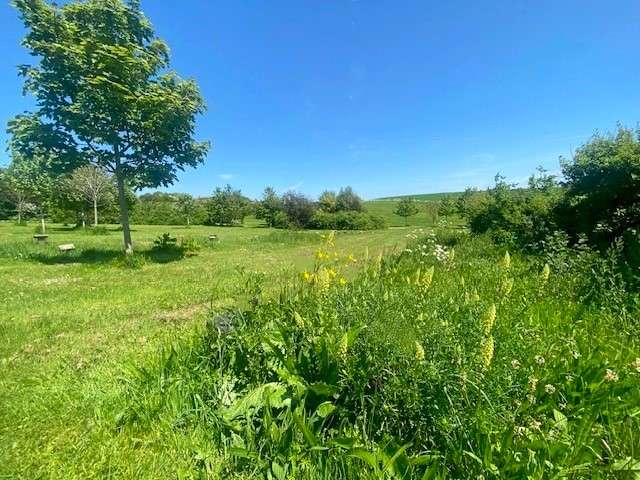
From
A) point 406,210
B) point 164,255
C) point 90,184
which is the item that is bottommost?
point 164,255

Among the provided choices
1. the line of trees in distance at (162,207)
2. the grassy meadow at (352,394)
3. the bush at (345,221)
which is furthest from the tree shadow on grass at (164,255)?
the bush at (345,221)

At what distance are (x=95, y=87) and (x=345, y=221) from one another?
116ft

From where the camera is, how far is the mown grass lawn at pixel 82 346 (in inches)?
88.9

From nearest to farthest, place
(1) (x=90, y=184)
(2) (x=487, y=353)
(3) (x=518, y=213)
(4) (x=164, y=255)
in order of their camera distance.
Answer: (2) (x=487, y=353), (3) (x=518, y=213), (4) (x=164, y=255), (1) (x=90, y=184)

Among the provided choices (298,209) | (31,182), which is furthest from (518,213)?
(298,209)

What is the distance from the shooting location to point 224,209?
51.6m

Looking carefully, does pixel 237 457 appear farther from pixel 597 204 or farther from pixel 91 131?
pixel 91 131

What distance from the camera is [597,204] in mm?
7469

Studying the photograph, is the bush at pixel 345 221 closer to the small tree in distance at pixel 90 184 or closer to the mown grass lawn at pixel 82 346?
the small tree in distance at pixel 90 184

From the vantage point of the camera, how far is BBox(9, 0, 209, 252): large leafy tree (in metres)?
11.1

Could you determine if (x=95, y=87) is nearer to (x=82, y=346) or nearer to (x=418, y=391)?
(x=82, y=346)

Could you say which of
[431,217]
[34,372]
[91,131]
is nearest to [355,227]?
[431,217]

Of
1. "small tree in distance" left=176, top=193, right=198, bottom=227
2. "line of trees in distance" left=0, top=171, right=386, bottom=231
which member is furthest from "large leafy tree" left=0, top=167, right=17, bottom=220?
"small tree in distance" left=176, top=193, right=198, bottom=227

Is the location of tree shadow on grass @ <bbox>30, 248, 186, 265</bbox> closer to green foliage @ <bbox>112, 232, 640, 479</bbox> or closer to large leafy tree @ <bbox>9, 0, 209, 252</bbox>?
large leafy tree @ <bbox>9, 0, 209, 252</bbox>
